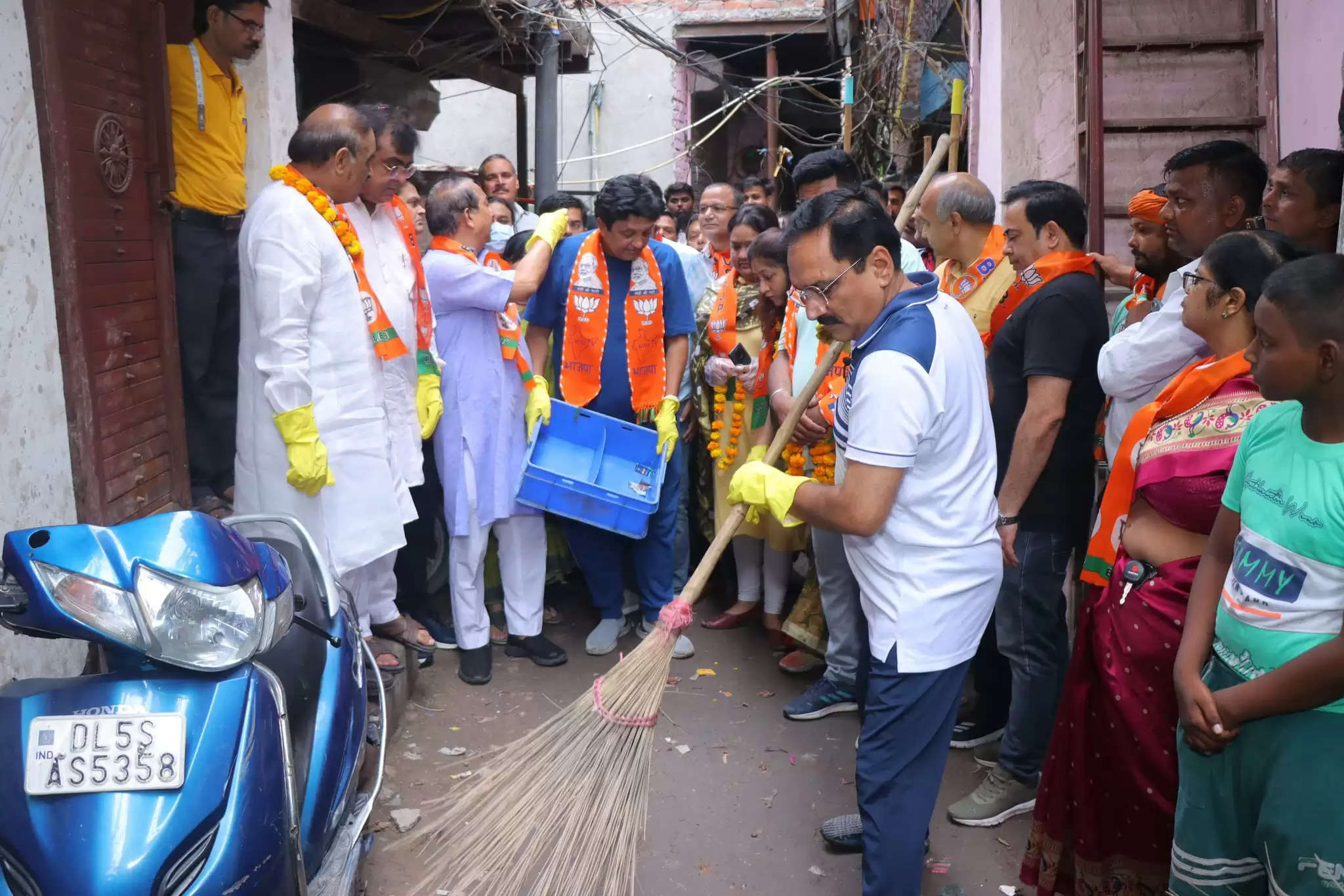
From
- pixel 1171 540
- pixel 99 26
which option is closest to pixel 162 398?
pixel 99 26

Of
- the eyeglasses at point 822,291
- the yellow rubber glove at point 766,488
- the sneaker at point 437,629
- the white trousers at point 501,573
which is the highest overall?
the eyeglasses at point 822,291

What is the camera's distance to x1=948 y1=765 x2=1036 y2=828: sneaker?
11.3 feet

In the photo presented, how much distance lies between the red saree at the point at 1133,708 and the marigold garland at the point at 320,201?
2603 mm

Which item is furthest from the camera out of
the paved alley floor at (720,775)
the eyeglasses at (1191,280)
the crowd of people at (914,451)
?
the paved alley floor at (720,775)

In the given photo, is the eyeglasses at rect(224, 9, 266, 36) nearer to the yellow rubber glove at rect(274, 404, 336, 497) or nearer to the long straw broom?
the yellow rubber glove at rect(274, 404, 336, 497)

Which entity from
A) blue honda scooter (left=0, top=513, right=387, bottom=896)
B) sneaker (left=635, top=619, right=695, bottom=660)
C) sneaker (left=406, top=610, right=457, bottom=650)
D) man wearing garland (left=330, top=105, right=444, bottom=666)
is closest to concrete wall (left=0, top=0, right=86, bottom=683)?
man wearing garland (left=330, top=105, right=444, bottom=666)

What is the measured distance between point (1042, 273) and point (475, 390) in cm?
227

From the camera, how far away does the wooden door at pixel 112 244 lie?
10.6ft

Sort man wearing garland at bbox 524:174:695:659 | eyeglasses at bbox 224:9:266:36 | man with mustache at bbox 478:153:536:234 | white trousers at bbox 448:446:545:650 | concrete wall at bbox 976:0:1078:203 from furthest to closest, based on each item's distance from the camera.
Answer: man with mustache at bbox 478:153:536:234 < concrete wall at bbox 976:0:1078:203 < man wearing garland at bbox 524:174:695:659 < white trousers at bbox 448:446:545:650 < eyeglasses at bbox 224:9:266:36

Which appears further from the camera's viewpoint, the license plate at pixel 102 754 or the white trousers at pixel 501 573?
the white trousers at pixel 501 573

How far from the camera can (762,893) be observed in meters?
3.14

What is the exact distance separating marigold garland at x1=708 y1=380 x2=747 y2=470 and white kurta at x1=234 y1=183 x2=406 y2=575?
1715 mm

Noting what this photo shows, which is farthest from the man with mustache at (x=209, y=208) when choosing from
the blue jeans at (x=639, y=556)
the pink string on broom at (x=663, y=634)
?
the pink string on broom at (x=663, y=634)

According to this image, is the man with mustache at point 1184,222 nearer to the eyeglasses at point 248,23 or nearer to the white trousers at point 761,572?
the white trousers at point 761,572
